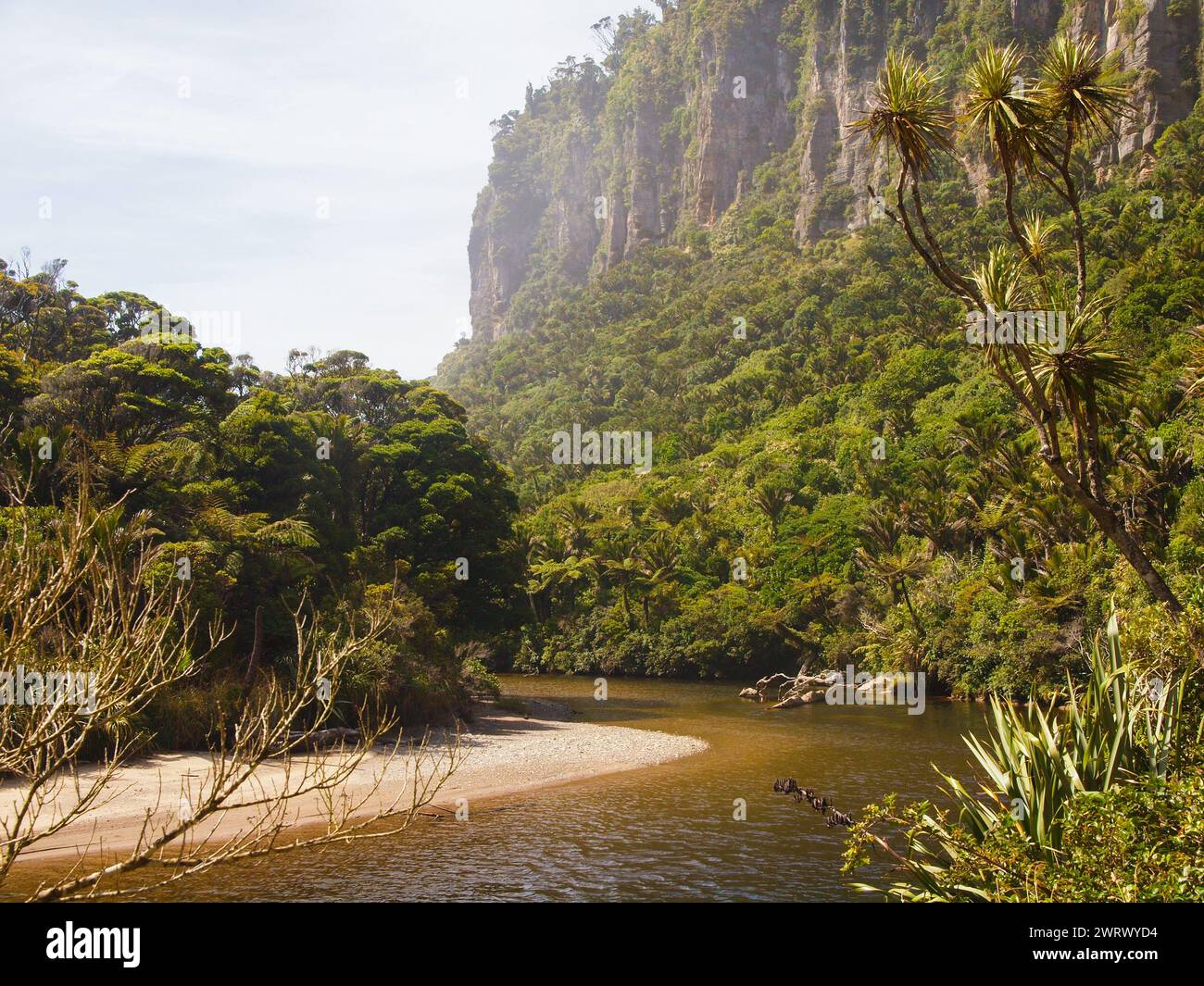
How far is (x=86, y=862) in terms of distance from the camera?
1343 cm

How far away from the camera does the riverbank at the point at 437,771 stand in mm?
15633

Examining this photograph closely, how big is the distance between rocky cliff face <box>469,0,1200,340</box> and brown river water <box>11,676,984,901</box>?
69.3 m

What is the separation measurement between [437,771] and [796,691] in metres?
30.5

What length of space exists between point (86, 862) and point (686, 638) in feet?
135

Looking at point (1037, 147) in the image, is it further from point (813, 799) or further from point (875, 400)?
point (875, 400)

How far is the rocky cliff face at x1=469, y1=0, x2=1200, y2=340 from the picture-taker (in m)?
80.2

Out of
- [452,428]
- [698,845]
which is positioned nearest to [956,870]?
[698,845]

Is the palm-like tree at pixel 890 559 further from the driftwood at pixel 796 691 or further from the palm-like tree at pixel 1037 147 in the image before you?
the palm-like tree at pixel 1037 147

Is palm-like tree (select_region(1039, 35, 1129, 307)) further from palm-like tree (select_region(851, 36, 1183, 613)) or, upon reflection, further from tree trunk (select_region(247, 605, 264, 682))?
tree trunk (select_region(247, 605, 264, 682))

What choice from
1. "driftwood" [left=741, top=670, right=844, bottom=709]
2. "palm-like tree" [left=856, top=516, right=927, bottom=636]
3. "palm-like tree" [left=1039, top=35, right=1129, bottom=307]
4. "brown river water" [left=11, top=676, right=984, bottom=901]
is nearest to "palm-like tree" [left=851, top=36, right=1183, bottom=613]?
"palm-like tree" [left=1039, top=35, right=1129, bottom=307]

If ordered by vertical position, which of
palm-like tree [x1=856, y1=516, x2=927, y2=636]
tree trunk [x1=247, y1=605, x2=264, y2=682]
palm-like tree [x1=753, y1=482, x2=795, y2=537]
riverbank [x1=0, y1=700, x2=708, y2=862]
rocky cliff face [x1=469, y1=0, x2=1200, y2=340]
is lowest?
riverbank [x1=0, y1=700, x2=708, y2=862]

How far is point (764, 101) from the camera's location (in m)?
146

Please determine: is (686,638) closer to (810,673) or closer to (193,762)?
(810,673)

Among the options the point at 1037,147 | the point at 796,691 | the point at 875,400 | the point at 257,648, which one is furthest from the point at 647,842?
the point at 875,400
